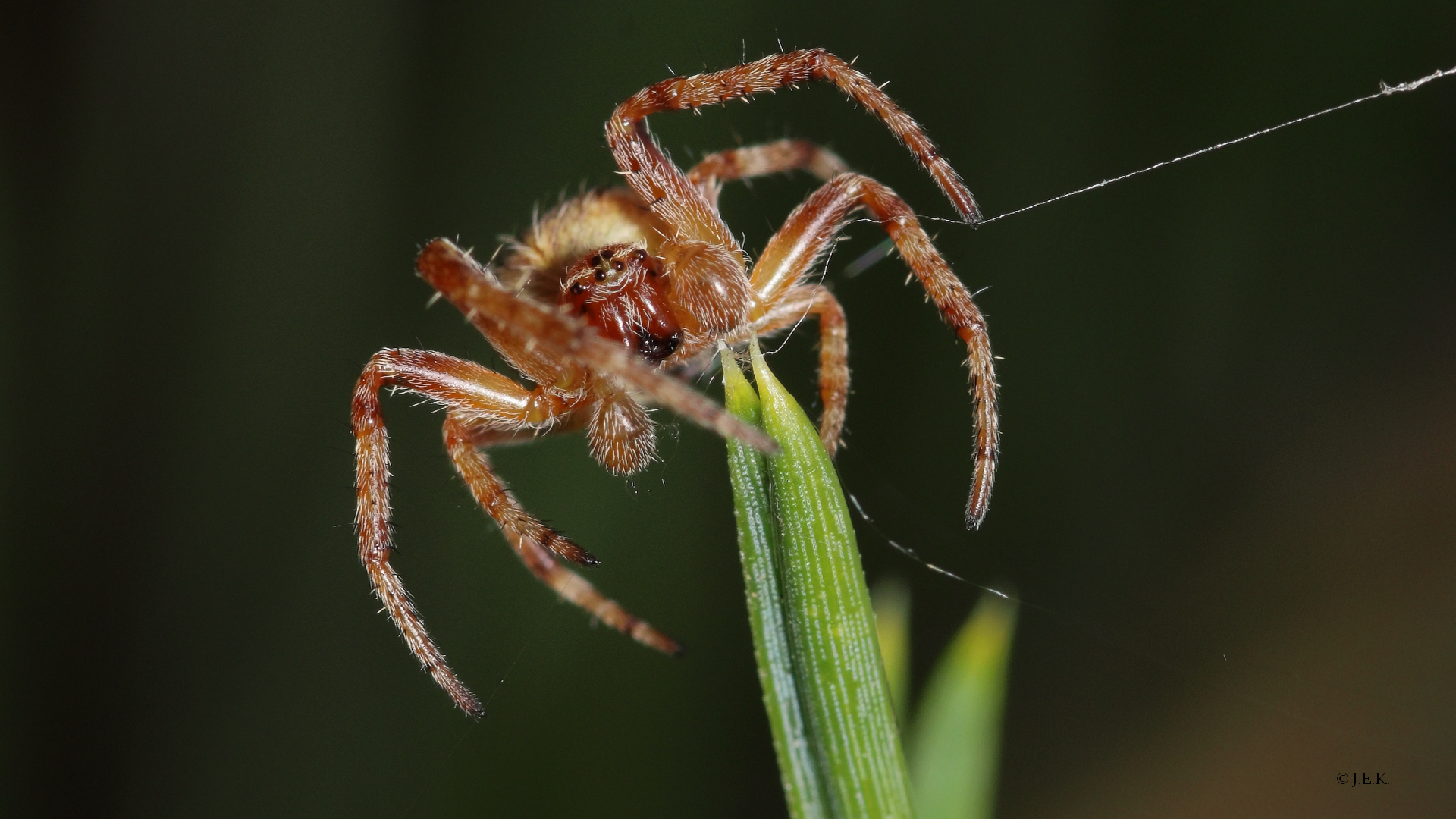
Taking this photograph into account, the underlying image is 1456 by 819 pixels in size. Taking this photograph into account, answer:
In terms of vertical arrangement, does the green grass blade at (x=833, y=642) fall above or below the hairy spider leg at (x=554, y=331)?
below

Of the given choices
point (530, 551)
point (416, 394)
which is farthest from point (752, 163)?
point (530, 551)

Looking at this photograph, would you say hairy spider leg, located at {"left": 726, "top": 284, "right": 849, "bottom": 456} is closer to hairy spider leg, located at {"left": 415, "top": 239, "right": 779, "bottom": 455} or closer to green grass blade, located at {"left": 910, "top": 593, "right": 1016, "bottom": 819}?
hairy spider leg, located at {"left": 415, "top": 239, "right": 779, "bottom": 455}

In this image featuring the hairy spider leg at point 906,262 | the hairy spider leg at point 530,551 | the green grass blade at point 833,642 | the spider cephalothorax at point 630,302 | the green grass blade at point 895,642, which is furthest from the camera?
the spider cephalothorax at point 630,302

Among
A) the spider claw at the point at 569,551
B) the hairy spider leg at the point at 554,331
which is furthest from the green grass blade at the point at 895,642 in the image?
the spider claw at the point at 569,551

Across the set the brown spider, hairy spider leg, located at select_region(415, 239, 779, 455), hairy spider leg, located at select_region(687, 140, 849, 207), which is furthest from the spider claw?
hairy spider leg, located at select_region(687, 140, 849, 207)

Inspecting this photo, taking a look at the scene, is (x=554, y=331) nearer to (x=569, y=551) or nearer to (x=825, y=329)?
(x=569, y=551)

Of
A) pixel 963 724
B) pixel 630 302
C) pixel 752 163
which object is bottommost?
pixel 963 724

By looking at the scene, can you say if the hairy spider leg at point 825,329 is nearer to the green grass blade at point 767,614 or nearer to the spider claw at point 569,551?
the spider claw at point 569,551

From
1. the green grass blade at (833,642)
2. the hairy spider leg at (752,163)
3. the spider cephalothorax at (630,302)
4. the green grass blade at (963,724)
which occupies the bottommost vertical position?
the green grass blade at (963,724)
